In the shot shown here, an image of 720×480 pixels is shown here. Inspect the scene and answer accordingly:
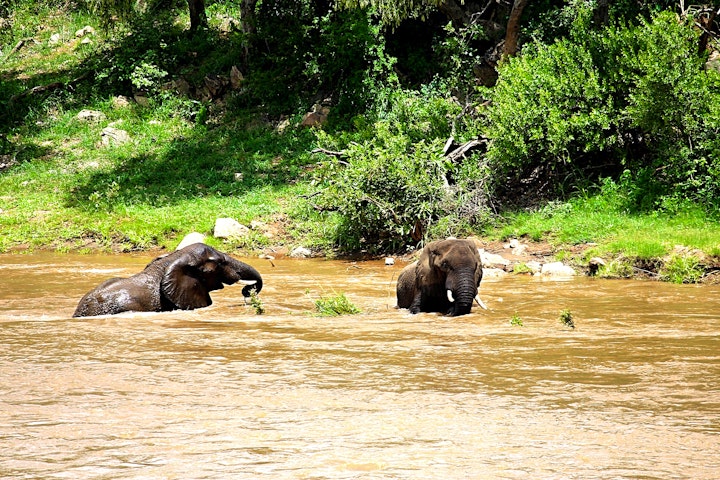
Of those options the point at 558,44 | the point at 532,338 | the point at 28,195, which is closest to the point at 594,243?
the point at 558,44

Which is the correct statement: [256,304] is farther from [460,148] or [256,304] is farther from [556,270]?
[460,148]

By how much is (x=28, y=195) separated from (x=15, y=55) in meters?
14.6

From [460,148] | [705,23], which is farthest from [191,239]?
[705,23]

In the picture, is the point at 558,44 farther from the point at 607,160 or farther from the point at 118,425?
the point at 118,425

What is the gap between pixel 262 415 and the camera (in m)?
5.33

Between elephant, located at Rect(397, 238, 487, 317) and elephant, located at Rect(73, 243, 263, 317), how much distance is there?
6.46 ft

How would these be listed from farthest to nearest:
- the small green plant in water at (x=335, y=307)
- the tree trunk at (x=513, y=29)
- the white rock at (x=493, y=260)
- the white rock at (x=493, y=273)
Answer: the tree trunk at (x=513, y=29) → the white rock at (x=493, y=260) → the white rock at (x=493, y=273) → the small green plant in water at (x=335, y=307)

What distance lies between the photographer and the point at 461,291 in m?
9.90

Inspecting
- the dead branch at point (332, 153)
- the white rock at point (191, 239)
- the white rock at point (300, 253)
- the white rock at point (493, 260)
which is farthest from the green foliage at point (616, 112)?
the white rock at point (191, 239)

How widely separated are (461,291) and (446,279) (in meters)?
0.31

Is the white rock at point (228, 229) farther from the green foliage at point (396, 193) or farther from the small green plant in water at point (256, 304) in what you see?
the small green plant in water at point (256, 304)

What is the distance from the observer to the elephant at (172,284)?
10.0 metres

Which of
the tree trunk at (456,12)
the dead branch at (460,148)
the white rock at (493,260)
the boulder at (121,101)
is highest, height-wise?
the tree trunk at (456,12)

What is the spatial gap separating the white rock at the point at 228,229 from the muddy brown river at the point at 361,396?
935 centimetres
